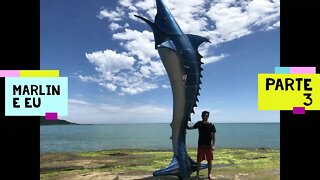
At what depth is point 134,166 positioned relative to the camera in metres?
10.2

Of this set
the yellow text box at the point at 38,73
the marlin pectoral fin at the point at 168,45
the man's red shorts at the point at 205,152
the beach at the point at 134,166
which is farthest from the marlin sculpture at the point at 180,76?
the yellow text box at the point at 38,73

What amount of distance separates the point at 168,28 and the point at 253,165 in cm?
449

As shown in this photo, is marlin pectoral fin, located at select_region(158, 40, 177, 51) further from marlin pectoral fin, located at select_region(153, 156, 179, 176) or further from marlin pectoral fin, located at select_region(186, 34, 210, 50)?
marlin pectoral fin, located at select_region(153, 156, 179, 176)

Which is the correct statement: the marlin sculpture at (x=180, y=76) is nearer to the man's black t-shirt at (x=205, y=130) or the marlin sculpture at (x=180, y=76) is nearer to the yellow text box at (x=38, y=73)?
the man's black t-shirt at (x=205, y=130)

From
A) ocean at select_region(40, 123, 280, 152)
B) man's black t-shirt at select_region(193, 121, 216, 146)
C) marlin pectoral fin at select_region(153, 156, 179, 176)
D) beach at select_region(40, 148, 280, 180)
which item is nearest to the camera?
man's black t-shirt at select_region(193, 121, 216, 146)

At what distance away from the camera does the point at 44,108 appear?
314 inches

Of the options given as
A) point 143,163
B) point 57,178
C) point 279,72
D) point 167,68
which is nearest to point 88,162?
point 143,163

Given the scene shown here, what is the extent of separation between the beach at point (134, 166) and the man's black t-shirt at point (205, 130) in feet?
3.53

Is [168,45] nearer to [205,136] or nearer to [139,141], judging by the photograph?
[205,136]

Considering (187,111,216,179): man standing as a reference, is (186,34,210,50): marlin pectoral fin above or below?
above

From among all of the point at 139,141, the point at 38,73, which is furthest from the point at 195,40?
the point at 139,141

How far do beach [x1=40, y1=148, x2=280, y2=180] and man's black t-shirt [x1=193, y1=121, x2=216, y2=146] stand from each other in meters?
1.08

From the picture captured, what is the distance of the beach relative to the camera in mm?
8875

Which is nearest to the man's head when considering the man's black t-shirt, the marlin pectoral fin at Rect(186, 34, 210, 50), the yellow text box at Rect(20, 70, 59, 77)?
the man's black t-shirt
